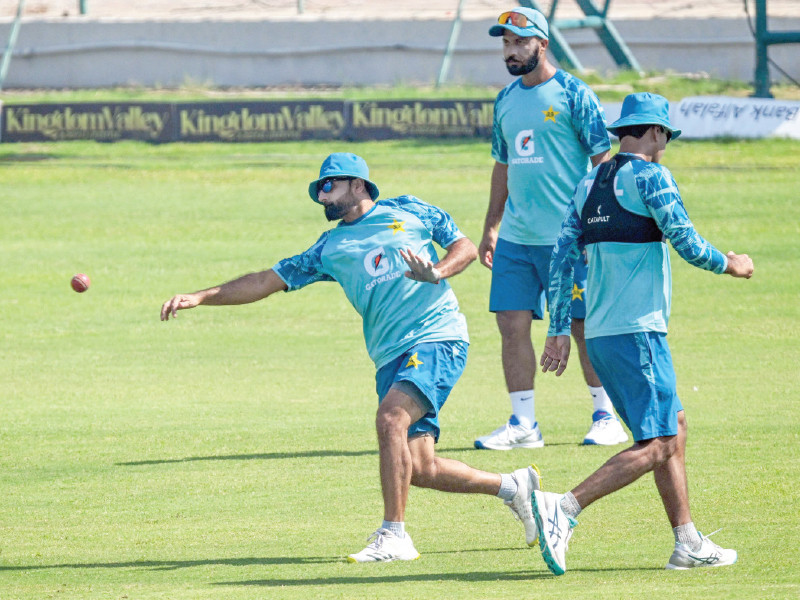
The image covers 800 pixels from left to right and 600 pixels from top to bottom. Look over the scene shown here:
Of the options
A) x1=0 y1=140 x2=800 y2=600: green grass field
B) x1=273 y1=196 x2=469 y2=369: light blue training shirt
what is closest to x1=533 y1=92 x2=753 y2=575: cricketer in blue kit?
x1=0 y1=140 x2=800 y2=600: green grass field

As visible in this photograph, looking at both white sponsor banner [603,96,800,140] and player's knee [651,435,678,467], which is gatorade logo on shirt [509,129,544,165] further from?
white sponsor banner [603,96,800,140]

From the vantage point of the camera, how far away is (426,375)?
22.7 feet

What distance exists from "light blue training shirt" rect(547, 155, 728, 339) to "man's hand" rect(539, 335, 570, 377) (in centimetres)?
15

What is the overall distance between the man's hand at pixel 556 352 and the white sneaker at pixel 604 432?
8.96 feet

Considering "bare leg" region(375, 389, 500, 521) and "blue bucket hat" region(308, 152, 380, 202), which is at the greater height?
"blue bucket hat" region(308, 152, 380, 202)

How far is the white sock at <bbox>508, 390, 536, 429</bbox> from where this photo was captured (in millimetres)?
9461

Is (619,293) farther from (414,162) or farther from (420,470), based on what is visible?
(414,162)

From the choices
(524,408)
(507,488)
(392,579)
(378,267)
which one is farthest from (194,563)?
(524,408)

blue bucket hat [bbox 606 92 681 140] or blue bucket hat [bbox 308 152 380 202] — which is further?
blue bucket hat [bbox 308 152 380 202]

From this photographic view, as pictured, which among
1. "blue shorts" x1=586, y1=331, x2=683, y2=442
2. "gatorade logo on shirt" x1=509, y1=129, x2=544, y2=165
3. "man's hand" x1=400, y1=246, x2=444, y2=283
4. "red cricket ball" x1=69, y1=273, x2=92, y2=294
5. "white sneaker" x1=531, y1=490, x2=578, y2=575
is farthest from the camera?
"gatorade logo on shirt" x1=509, y1=129, x2=544, y2=165

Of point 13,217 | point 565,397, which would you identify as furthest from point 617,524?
point 13,217

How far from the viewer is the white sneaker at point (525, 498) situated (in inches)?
274

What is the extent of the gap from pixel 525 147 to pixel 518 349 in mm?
1293

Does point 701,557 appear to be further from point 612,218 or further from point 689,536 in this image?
point 612,218
